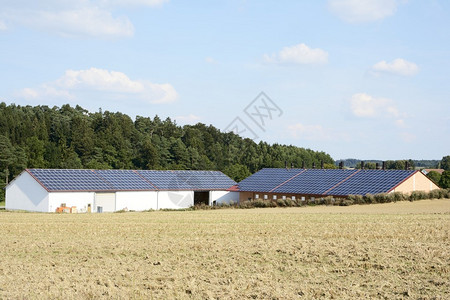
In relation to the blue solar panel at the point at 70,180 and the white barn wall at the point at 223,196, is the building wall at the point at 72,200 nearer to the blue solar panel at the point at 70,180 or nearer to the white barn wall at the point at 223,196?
the blue solar panel at the point at 70,180

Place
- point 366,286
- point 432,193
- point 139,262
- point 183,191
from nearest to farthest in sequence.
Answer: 1. point 366,286
2. point 139,262
3. point 432,193
4. point 183,191

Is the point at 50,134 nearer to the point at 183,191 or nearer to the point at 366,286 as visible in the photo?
the point at 183,191

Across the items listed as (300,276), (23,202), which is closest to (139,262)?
(300,276)

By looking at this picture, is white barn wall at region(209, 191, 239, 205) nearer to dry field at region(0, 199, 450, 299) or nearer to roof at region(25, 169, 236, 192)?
roof at region(25, 169, 236, 192)

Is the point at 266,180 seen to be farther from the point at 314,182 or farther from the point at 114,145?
the point at 114,145

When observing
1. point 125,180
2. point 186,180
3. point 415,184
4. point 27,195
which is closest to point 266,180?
point 186,180

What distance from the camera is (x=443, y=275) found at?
518 inches

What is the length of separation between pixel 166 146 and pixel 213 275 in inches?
3322

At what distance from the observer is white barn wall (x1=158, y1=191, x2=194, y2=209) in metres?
56.3

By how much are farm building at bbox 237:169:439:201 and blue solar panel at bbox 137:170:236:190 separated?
315 cm

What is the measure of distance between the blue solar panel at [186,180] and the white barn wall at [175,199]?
554mm

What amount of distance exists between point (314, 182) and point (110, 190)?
20.6m

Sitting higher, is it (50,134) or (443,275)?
(50,134)

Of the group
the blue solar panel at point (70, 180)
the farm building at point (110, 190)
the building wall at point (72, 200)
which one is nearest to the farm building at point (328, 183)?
the farm building at point (110, 190)
